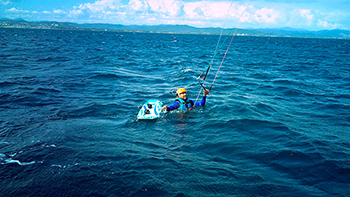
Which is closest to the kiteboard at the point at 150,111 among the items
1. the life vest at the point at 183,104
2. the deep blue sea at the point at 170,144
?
the deep blue sea at the point at 170,144

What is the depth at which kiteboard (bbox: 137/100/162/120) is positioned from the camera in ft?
35.2

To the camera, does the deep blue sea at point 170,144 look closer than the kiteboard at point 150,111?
Yes

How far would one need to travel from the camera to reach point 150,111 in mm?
11352

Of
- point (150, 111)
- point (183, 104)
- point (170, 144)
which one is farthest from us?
point (183, 104)

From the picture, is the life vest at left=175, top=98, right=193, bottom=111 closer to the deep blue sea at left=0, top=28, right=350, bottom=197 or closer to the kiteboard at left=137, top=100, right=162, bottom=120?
the deep blue sea at left=0, top=28, right=350, bottom=197

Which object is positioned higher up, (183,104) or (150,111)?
(183,104)

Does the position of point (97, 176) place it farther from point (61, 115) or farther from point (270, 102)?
point (270, 102)

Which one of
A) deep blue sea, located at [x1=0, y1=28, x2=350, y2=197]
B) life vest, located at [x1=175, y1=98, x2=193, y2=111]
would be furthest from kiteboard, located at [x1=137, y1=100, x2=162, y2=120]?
life vest, located at [x1=175, y1=98, x2=193, y2=111]

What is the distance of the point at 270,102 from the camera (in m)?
13.9

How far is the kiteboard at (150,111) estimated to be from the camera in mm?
10742

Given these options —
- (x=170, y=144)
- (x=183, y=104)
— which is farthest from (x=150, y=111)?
(x=170, y=144)

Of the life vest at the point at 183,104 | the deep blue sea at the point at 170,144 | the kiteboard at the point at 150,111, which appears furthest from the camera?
the life vest at the point at 183,104

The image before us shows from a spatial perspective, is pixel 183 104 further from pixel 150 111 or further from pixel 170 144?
pixel 170 144

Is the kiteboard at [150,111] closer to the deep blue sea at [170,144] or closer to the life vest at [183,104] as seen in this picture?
the deep blue sea at [170,144]
